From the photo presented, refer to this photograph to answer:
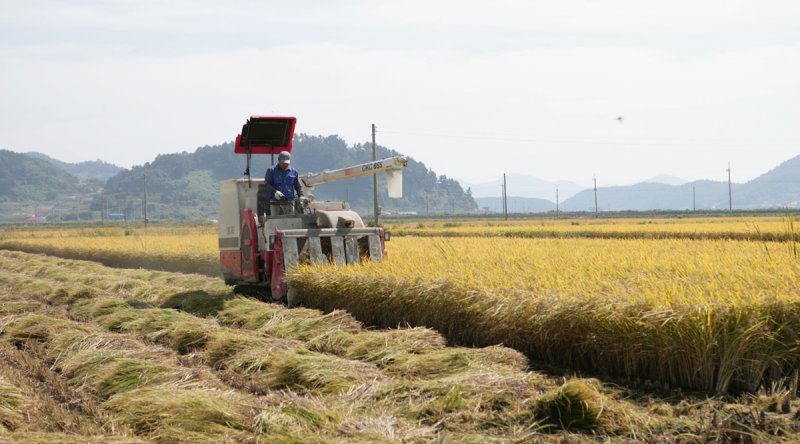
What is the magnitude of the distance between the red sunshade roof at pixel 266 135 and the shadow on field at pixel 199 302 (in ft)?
7.50

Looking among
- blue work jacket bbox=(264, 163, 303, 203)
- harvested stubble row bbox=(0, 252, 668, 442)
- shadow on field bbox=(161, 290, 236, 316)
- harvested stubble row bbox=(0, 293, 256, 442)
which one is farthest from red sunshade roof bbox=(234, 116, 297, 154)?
harvested stubble row bbox=(0, 293, 256, 442)

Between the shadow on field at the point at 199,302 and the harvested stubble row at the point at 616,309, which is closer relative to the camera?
the harvested stubble row at the point at 616,309

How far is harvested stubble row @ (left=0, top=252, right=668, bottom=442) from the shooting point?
207 inches

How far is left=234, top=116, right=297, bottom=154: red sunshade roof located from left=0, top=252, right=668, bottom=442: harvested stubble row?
3063mm

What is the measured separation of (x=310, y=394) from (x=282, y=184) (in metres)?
6.13

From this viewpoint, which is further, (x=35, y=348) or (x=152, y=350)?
(x=35, y=348)

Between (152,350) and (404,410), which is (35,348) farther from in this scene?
(404,410)

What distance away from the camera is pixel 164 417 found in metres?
5.55

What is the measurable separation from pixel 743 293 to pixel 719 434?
1.94 meters

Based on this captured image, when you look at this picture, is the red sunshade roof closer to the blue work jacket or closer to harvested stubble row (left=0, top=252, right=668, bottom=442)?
the blue work jacket

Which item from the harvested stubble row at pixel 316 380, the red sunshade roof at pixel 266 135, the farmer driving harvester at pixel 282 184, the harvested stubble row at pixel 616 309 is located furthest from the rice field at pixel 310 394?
the red sunshade roof at pixel 266 135

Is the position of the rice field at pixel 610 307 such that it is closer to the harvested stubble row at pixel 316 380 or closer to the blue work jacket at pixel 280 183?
the harvested stubble row at pixel 316 380

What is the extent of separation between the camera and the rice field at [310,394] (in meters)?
5.16

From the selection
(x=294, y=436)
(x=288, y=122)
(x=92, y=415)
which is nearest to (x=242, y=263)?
(x=288, y=122)
